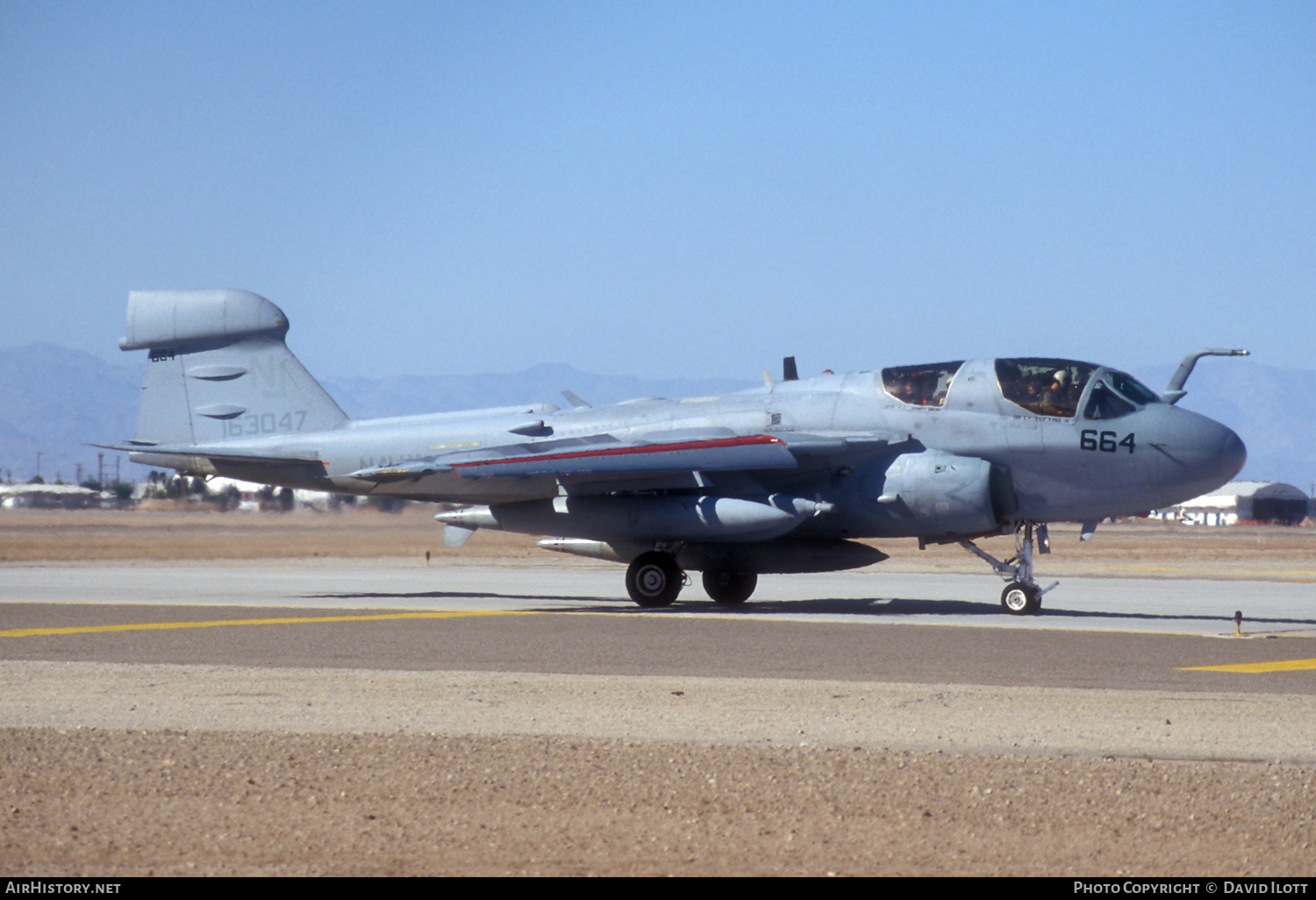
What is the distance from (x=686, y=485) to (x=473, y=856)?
544 inches

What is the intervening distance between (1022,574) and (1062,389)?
2.66 metres

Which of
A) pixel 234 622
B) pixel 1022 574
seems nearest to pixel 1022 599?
pixel 1022 574

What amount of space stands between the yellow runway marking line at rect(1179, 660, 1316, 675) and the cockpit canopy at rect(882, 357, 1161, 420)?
19.5 ft

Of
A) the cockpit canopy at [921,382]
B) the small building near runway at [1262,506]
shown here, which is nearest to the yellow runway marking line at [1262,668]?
the cockpit canopy at [921,382]

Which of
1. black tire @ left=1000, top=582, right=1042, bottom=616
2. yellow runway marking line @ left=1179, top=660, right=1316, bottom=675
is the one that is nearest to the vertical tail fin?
black tire @ left=1000, top=582, right=1042, bottom=616

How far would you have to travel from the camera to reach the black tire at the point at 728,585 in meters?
20.5

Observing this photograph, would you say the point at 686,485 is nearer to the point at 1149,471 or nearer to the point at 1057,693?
the point at 1149,471

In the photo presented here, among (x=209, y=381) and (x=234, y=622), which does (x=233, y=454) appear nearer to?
(x=209, y=381)

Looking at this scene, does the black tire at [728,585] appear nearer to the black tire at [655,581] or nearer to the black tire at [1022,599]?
the black tire at [655,581]

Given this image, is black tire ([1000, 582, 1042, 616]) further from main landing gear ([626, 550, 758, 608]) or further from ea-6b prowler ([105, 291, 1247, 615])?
main landing gear ([626, 550, 758, 608])

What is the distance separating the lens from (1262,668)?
39.7 ft

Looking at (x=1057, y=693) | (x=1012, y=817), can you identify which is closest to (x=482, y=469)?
(x=1057, y=693)

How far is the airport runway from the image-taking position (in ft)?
28.1

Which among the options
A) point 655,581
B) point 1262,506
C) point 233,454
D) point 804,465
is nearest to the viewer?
point 804,465
